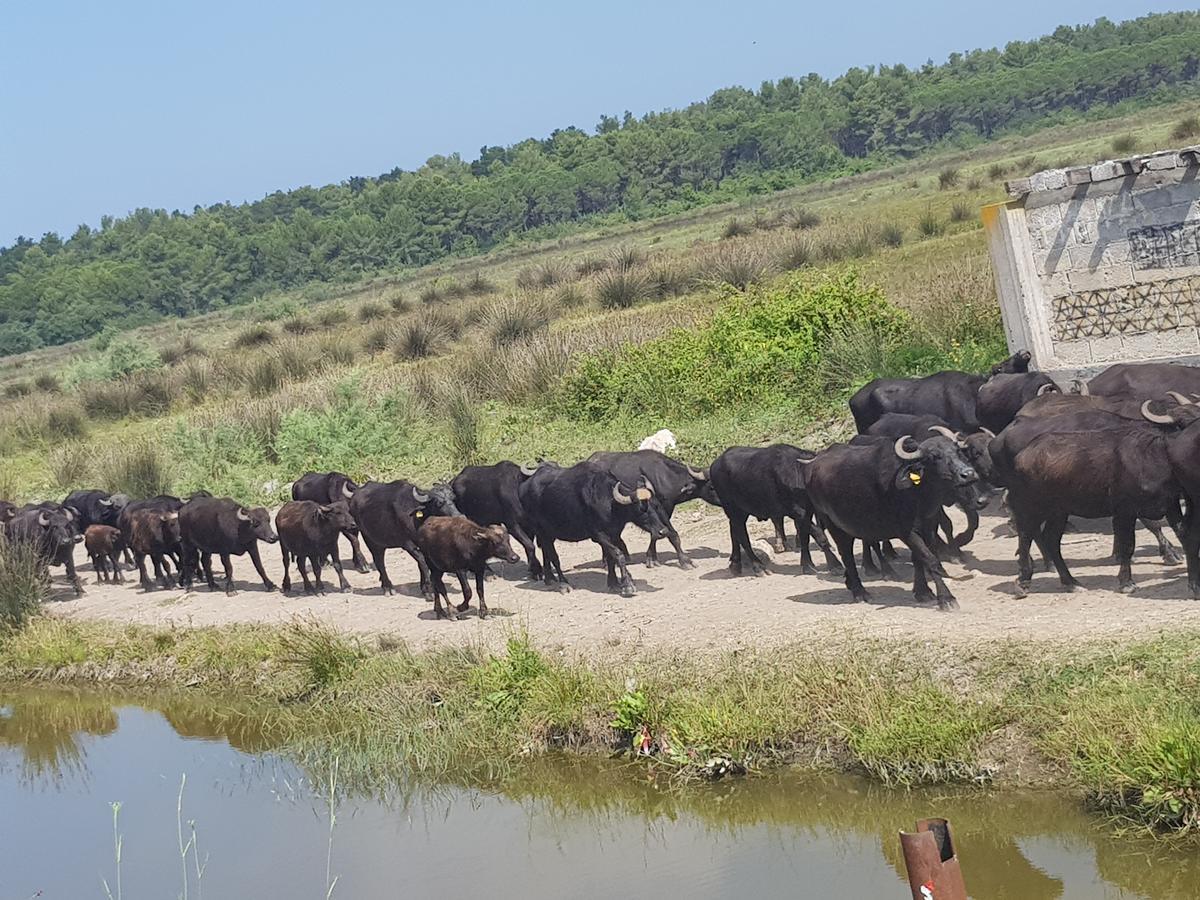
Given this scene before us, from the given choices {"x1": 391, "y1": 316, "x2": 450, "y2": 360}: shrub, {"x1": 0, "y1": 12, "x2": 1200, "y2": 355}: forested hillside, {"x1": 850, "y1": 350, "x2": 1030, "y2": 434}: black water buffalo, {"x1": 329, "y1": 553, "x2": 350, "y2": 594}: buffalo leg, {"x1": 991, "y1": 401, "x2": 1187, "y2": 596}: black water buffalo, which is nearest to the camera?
{"x1": 991, "y1": 401, "x2": 1187, "y2": 596}: black water buffalo

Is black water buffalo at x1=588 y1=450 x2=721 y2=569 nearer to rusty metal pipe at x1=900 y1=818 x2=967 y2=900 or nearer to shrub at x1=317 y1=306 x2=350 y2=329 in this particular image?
rusty metal pipe at x1=900 y1=818 x2=967 y2=900

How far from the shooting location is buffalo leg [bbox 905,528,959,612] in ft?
36.0

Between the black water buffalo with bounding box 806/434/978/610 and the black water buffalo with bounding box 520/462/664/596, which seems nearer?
the black water buffalo with bounding box 806/434/978/610

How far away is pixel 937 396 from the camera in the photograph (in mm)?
15055

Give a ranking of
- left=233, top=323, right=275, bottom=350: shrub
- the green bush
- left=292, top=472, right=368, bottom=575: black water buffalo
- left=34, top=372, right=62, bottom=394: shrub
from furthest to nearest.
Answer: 1. left=34, top=372, right=62, bottom=394: shrub
2. left=233, top=323, right=275, bottom=350: shrub
3. the green bush
4. left=292, top=472, right=368, bottom=575: black water buffalo

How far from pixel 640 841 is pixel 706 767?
2.55 ft

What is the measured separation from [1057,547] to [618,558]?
4.13 metres

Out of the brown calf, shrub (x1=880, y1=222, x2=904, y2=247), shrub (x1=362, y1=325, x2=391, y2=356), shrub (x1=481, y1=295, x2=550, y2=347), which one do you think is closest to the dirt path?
the brown calf

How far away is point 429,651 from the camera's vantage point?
1199 cm

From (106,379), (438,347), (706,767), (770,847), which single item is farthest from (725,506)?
(106,379)

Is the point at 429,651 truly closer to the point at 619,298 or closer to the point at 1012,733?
the point at 1012,733

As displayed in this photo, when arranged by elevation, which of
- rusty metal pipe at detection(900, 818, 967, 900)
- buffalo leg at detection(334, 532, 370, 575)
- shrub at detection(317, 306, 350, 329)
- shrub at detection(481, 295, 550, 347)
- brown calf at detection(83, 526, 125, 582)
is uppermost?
shrub at detection(317, 306, 350, 329)

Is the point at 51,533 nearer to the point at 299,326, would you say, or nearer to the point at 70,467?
the point at 70,467

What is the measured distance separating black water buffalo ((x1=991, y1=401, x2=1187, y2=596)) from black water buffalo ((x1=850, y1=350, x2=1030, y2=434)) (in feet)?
11.4
